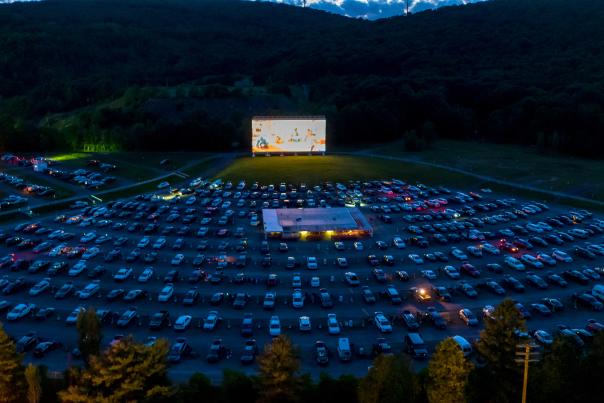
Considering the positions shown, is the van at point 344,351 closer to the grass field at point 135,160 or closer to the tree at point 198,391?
the tree at point 198,391

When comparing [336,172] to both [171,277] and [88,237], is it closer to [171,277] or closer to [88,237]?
[88,237]

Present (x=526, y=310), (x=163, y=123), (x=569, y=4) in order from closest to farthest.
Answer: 1. (x=526, y=310)
2. (x=163, y=123)
3. (x=569, y=4)

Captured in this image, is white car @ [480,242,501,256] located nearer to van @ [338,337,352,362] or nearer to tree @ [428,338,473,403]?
van @ [338,337,352,362]

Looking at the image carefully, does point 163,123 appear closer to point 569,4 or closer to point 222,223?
point 222,223

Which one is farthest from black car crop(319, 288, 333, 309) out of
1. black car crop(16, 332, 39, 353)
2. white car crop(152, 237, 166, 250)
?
black car crop(16, 332, 39, 353)

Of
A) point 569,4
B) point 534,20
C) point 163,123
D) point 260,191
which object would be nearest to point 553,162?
point 260,191

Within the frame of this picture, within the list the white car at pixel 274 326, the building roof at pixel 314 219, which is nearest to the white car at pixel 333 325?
the white car at pixel 274 326
